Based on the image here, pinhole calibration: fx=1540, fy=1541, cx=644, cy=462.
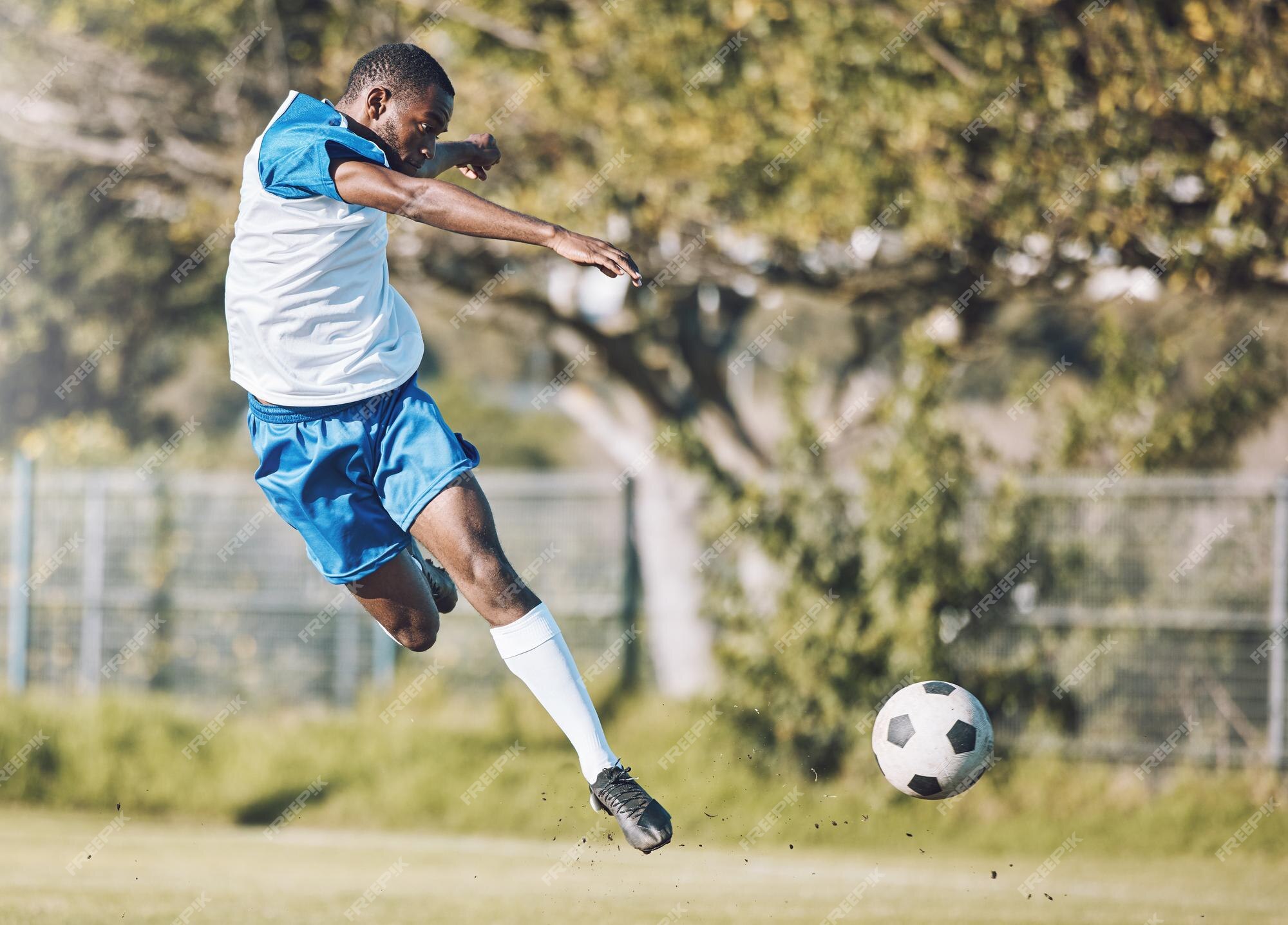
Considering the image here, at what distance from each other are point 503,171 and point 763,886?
20.7ft

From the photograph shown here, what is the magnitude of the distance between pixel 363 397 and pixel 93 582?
341 inches

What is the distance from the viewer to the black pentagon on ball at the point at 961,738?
205 inches

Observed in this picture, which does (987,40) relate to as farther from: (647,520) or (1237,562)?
(647,520)

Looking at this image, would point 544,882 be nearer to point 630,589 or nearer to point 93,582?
point 630,589

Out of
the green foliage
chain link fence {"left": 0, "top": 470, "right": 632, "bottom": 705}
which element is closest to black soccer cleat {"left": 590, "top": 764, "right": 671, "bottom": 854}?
the green foliage

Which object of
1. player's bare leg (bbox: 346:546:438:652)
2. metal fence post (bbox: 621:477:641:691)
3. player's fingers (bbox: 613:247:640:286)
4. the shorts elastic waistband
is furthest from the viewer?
metal fence post (bbox: 621:477:641:691)

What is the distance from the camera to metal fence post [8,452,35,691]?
12336 millimetres

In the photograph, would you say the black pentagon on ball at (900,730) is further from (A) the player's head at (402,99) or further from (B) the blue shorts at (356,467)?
(A) the player's head at (402,99)

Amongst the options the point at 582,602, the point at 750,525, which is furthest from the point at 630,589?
the point at 750,525

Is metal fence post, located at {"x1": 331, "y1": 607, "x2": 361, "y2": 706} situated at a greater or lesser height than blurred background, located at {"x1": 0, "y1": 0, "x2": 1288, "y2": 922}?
lesser

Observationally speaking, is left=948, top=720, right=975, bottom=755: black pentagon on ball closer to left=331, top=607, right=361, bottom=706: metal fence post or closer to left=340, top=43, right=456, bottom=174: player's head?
left=340, top=43, right=456, bottom=174: player's head

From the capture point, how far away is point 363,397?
4801mm

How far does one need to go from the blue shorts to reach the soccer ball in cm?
176

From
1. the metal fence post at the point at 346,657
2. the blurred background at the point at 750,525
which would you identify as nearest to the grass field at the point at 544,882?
the blurred background at the point at 750,525
